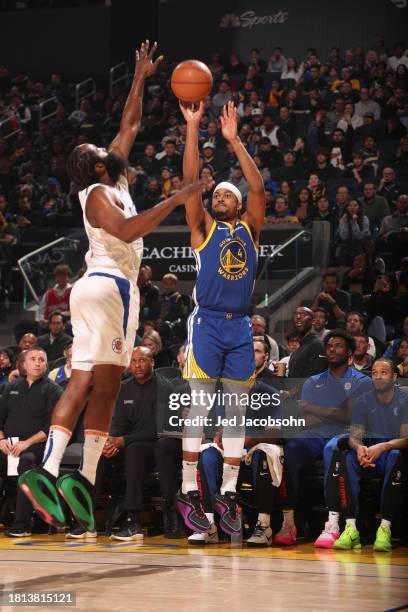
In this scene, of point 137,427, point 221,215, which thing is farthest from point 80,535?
point 221,215

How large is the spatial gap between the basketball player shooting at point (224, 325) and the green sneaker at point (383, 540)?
4.14ft

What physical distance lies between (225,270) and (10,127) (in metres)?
14.4

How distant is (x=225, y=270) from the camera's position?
711 centimetres

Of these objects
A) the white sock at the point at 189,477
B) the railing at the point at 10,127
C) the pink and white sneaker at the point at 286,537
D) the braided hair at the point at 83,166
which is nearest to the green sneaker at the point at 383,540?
the pink and white sneaker at the point at 286,537

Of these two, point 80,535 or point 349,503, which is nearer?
point 349,503

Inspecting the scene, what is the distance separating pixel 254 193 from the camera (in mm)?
7168

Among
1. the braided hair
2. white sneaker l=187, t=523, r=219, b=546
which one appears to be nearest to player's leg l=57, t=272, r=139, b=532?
the braided hair

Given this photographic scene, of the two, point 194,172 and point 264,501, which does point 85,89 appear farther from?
point 194,172

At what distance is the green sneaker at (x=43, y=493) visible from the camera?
17.7ft

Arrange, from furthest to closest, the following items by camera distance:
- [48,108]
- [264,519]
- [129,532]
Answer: [48,108] < [129,532] < [264,519]

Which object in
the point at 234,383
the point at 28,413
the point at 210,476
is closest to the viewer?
the point at 234,383

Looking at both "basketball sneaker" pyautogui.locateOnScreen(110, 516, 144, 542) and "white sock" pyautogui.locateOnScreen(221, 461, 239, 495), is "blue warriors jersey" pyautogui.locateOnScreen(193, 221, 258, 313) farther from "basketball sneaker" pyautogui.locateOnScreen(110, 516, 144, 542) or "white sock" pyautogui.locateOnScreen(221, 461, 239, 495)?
"basketball sneaker" pyautogui.locateOnScreen(110, 516, 144, 542)

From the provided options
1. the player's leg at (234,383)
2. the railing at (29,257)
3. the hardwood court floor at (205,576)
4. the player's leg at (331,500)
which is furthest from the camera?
the railing at (29,257)

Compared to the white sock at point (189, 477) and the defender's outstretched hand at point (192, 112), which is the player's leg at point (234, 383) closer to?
the white sock at point (189, 477)
